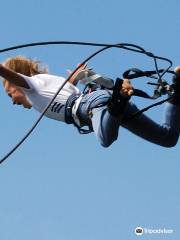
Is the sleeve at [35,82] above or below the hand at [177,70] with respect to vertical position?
below

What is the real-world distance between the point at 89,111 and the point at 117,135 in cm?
36

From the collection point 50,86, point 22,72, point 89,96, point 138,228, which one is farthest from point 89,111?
point 138,228

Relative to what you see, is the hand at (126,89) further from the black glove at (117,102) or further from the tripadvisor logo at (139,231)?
the tripadvisor logo at (139,231)

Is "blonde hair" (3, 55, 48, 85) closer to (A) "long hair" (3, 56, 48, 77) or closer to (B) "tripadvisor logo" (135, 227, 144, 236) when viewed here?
(A) "long hair" (3, 56, 48, 77)

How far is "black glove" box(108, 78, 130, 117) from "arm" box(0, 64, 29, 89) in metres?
1.01

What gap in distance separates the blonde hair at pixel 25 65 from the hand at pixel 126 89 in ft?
5.24

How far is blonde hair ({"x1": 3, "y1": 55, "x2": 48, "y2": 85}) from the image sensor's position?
25.1 feet

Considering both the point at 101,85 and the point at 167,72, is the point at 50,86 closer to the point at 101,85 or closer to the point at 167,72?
the point at 101,85

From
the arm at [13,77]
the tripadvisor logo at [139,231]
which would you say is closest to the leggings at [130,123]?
the arm at [13,77]

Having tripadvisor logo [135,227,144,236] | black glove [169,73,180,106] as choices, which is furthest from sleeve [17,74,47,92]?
tripadvisor logo [135,227,144,236]

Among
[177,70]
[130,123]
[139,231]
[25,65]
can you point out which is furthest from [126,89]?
[139,231]

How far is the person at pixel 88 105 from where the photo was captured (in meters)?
6.71

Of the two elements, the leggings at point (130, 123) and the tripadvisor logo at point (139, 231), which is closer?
the leggings at point (130, 123)

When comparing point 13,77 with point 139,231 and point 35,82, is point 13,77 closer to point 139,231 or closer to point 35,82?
point 35,82
